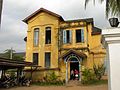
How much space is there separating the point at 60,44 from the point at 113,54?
21081 mm

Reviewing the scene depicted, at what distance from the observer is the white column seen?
206 inches

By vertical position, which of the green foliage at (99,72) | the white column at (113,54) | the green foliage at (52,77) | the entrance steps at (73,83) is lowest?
the entrance steps at (73,83)

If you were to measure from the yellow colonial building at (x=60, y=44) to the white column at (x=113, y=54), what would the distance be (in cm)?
1926

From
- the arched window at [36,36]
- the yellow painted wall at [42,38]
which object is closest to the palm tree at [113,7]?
the yellow painted wall at [42,38]

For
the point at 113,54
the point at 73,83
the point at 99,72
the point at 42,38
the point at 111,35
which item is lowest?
the point at 73,83

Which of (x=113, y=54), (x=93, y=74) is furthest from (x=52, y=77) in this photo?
(x=113, y=54)

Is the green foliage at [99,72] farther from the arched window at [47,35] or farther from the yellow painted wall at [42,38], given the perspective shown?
the arched window at [47,35]

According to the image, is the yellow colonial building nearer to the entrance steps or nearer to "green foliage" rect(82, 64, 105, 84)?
the entrance steps

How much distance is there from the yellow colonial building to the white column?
758 inches

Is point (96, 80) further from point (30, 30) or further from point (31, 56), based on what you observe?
point (30, 30)

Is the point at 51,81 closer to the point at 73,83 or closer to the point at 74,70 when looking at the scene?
the point at 73,83

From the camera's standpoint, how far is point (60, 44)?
2638cm

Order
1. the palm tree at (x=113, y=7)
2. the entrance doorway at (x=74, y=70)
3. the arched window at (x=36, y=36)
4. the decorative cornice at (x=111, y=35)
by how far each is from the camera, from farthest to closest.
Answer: the arched window at (x=36, y=36) < the entrance doorway at (x=74, y=70) < the palm tree at (x=113, y=7) < the decorative cornice at (x=111, y=35)

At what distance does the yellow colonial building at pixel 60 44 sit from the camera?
25375 millimetres
